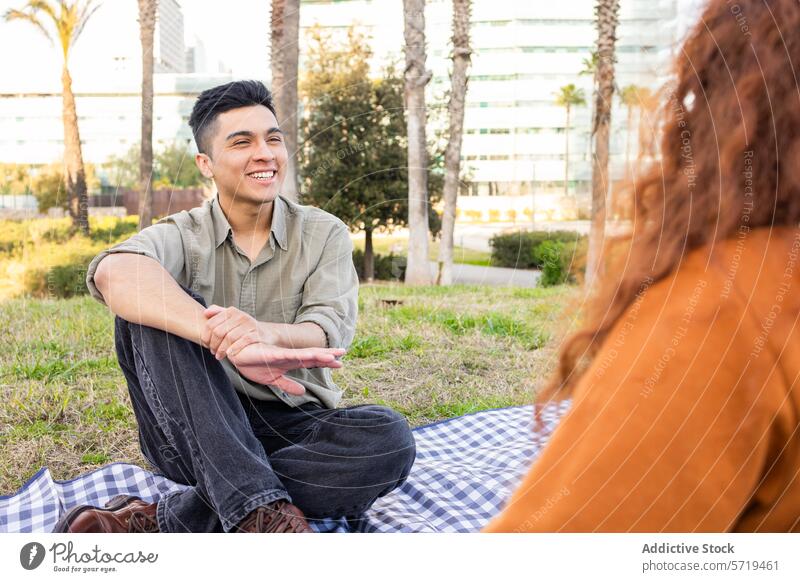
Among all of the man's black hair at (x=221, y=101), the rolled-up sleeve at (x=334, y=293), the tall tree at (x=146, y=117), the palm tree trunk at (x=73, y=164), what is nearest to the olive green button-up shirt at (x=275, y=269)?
the rolled-up sleeve at (x=334, y=293)

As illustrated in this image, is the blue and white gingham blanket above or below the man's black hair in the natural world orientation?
below

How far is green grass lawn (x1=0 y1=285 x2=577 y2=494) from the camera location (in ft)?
5.32

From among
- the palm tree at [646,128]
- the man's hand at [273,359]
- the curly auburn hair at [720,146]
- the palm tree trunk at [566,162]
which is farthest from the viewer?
the palm tree trunk at [566,162]

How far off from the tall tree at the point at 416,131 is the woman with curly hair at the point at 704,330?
646 millimetres

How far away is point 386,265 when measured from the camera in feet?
4.84

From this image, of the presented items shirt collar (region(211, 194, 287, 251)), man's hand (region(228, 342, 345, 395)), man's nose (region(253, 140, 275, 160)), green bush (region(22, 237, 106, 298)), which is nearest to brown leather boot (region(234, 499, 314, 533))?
man's hand (region(228, 342, 345, 395))

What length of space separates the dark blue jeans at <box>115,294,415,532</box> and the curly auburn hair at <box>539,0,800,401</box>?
0.58 metres

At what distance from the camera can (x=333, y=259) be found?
4.32 ft

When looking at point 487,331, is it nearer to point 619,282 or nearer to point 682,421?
point 619,282

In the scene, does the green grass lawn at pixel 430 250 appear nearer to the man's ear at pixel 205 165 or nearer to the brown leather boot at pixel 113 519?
the man's ear at pixel 205 165

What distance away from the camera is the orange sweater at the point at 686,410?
523 millimetres

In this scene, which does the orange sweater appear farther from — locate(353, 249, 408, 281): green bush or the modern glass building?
locate(353, 249, 408, 281): green bush

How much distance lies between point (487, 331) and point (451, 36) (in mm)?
694

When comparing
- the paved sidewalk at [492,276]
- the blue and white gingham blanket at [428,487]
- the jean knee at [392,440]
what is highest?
the paved sidewalk at [492,276]
